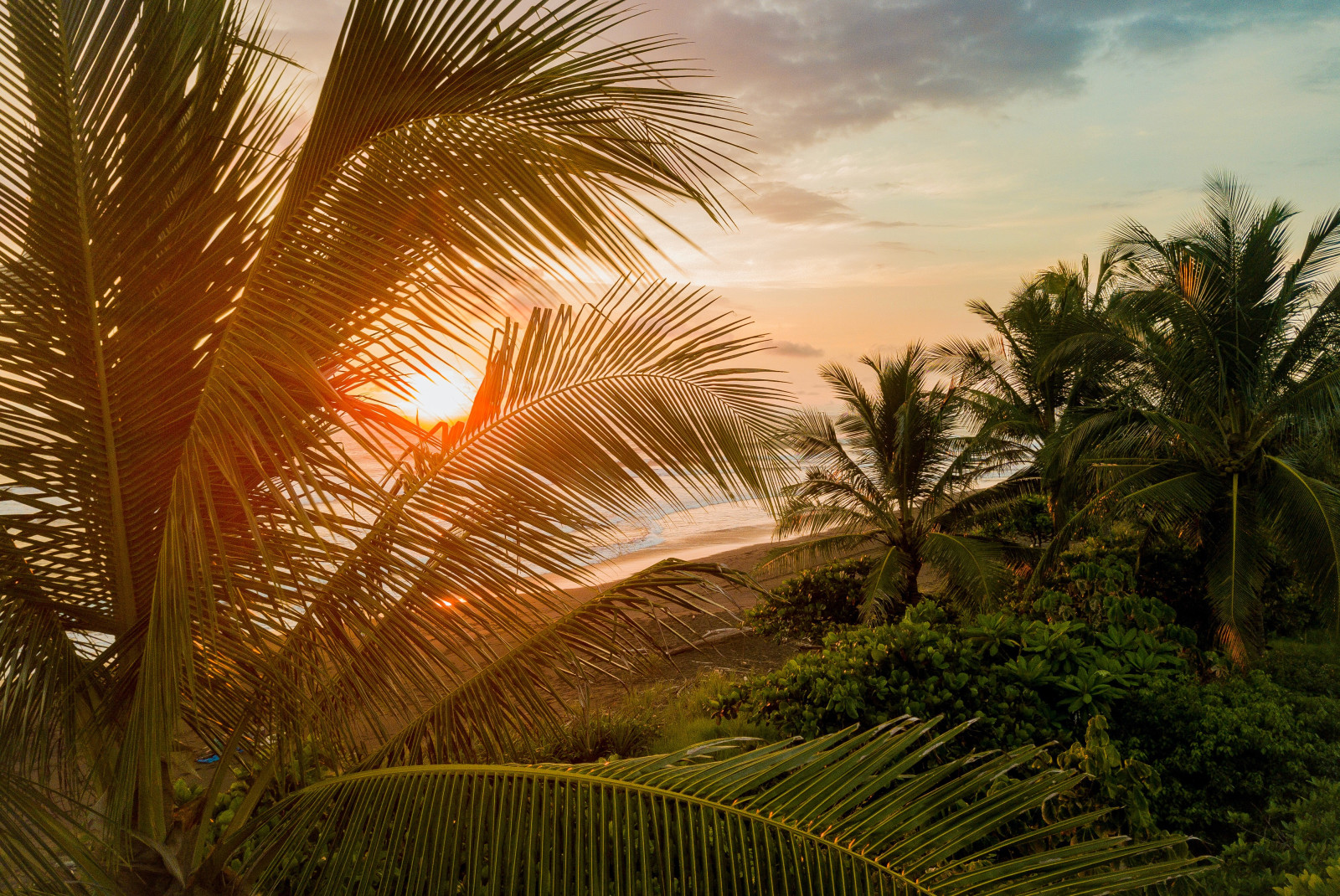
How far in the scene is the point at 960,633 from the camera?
5.99m

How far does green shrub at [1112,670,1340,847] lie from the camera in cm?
587

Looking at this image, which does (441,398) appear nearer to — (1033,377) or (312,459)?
(312,459)

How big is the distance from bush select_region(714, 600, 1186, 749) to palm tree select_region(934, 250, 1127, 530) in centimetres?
613

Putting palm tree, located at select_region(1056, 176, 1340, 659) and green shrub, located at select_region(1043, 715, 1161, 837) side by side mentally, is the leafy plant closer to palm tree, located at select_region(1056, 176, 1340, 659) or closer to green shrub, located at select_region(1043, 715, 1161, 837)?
green shrub, located at select_region(1043, 715, 1161, 837)

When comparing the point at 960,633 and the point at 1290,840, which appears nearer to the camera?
the point at 1290,840

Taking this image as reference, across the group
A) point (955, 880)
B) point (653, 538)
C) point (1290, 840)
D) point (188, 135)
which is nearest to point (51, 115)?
point (188, 135)

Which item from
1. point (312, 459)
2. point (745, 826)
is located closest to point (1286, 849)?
point (745, 826)

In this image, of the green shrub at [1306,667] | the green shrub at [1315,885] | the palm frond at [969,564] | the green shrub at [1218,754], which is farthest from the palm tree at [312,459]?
the green shrub at [1306,667]

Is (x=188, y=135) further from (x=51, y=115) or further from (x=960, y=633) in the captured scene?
(x=960, y=633)

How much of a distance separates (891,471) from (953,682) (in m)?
7.16

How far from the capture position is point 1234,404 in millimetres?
9695

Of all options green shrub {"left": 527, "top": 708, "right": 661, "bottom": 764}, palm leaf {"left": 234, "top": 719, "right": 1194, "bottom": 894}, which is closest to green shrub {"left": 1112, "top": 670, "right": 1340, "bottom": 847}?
green shrub {"left": 527, "top": 708, "right": 661, "bottom": 764}

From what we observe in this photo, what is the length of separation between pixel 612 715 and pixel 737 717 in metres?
1.11

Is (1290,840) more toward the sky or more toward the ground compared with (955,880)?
more toward the ground
